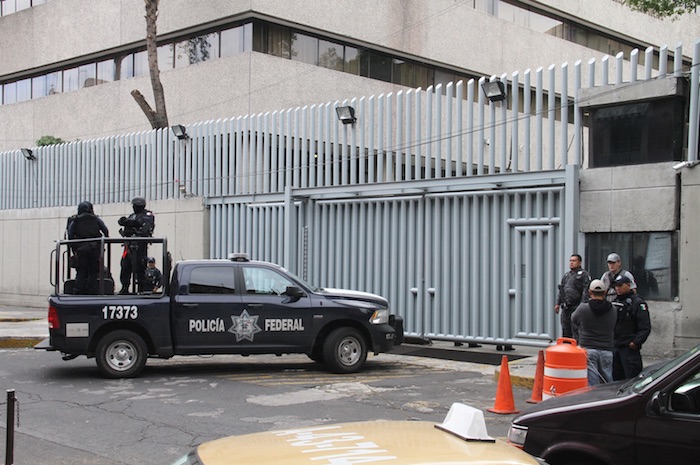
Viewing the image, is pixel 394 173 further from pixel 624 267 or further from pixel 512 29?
pixel 512 29

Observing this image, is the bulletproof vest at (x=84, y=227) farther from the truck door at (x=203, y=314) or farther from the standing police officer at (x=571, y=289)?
the standing police officer at (x=571, y=289)

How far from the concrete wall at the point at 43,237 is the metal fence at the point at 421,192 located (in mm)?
560

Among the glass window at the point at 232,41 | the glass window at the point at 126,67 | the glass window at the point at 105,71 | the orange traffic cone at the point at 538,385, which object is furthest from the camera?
the glass window at the point at 105,71

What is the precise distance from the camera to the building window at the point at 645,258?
1233 cm

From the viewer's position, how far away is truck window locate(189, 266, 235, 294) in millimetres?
11953

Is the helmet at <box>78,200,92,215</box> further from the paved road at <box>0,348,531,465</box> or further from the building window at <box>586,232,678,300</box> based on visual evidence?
the building window at <box>586,232,678,300</box>

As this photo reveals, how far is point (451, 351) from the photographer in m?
15.0

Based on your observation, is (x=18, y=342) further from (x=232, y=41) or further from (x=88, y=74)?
(x=88, y=74)

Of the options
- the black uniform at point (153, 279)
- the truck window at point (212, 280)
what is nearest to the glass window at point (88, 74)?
the black uniform at point (153, 279)

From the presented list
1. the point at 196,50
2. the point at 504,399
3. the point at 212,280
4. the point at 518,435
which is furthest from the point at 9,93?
the point at 518,435

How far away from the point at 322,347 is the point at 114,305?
10.3 ft

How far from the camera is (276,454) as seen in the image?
3.01 metres

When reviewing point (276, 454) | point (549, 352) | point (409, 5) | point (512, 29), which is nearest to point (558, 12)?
point (512, 29)

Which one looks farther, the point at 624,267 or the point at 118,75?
the point at 118,75
